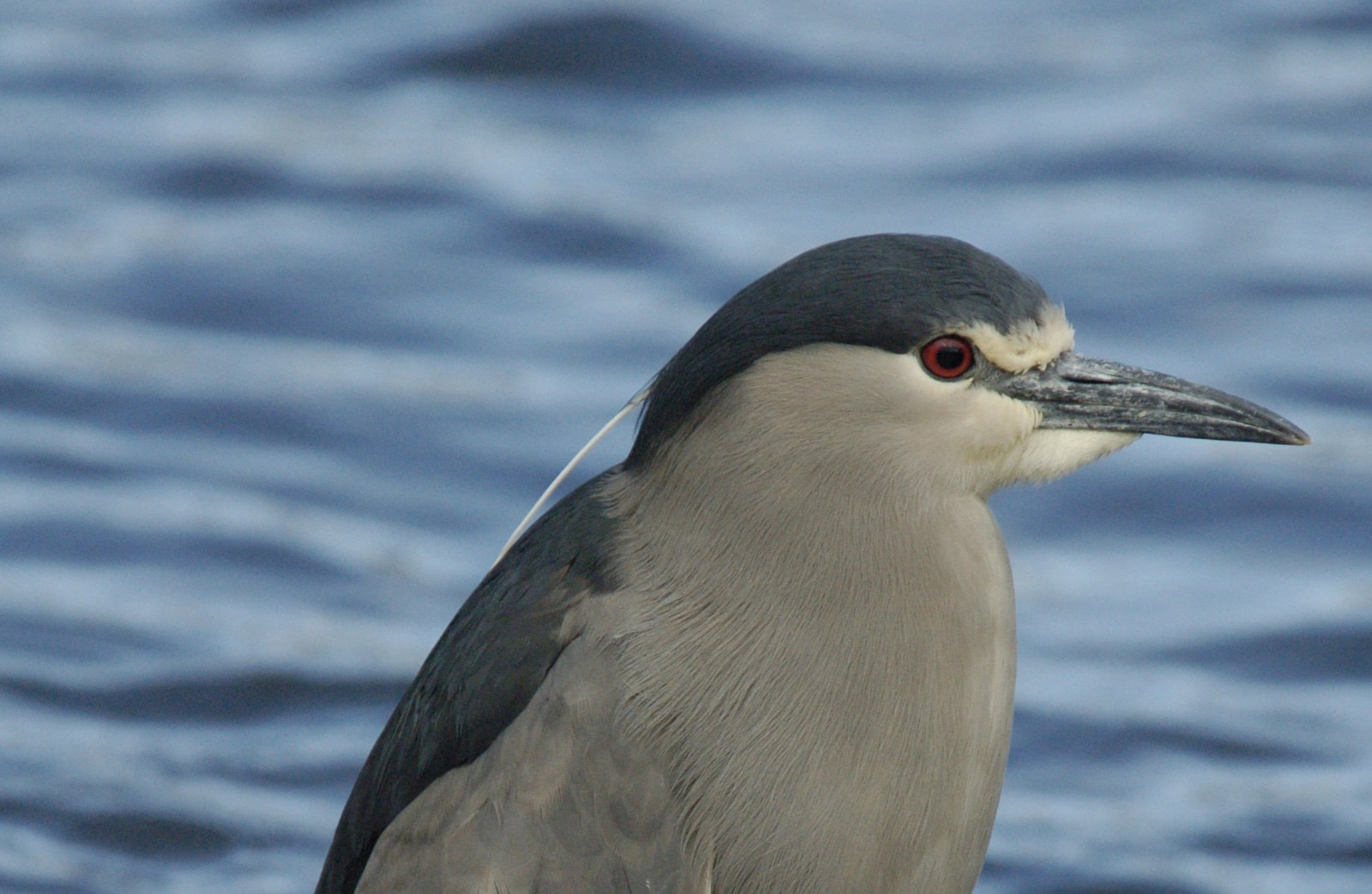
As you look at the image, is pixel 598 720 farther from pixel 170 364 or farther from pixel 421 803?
pixel 170 364

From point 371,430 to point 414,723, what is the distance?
147 inches

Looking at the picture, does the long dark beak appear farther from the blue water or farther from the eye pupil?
the blue water

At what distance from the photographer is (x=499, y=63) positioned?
32.0 ft

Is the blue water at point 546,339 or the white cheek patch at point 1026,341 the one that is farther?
the blue water at point 546,339

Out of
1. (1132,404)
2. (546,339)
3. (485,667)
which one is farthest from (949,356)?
(546,339)

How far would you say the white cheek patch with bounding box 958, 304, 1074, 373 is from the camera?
3473 millimetres

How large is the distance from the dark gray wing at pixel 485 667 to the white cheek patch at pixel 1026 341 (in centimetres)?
72

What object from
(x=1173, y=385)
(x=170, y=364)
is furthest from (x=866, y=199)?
(x=1173, y=385)

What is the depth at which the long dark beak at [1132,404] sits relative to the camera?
3.56 meters

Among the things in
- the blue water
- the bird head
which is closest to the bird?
the bird head

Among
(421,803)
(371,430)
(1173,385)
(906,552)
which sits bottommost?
(421,803)

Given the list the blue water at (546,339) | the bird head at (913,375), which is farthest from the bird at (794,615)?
the blue water at (546,339)

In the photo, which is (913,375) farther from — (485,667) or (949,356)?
(485,667)

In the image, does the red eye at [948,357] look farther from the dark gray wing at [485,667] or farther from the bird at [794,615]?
the dark gray wing at [485,667]
